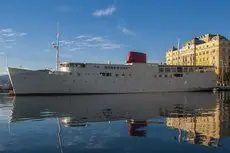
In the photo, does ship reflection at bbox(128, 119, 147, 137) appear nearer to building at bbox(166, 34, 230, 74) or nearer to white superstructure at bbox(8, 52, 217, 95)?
white superstructure at bbox(8, 52, 217, 95)

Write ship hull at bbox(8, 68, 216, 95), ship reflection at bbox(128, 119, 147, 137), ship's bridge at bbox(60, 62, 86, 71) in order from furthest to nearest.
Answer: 1. ship's bridge at bbox(60, 62, 86, 71)
2. ship hull at bbox(8, 68, 216, 95)
3. ship reflection at bbox(128, 119, 147, 137)

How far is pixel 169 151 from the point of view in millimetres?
11523

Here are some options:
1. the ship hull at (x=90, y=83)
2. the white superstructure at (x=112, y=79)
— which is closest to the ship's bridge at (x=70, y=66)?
the white superstructure at (x=112, y=79)

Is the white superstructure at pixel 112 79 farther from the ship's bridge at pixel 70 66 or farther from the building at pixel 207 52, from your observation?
the building at pixel 207 52

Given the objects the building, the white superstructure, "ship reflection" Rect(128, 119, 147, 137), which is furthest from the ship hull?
"ship reflection" Rect(128, 119, 147, 137)

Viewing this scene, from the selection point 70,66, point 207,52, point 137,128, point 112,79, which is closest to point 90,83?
point 112,79

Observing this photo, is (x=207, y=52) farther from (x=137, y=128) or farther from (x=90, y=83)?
(x=137, y=128)

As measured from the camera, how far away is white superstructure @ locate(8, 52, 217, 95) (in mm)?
62375

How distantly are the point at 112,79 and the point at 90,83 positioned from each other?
622 centimetres

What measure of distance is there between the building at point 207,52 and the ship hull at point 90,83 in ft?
109

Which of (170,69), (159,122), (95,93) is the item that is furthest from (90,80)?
(159,122)

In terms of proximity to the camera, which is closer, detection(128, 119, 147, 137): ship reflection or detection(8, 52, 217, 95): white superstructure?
detection(128, 119, 147, 137): ship reflection

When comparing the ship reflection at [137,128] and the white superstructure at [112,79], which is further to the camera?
the white superstructure at [112,79]

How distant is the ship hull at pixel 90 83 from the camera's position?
6228 cm
